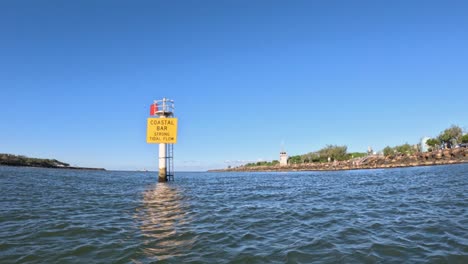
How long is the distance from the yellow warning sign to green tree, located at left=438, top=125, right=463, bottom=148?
5008 inches

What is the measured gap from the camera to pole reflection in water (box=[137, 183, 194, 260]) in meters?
6.81

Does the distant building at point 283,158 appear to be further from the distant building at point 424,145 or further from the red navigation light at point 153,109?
the red navigation light at point 153,109

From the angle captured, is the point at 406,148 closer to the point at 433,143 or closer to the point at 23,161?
the point at 433,143

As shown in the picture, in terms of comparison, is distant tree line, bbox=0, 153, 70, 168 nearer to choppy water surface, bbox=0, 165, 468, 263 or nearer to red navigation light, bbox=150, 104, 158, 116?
red navigation light, bbox=150, 104, 158, 116

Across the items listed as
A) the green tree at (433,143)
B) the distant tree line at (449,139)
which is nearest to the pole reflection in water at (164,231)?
the distant tree line at (449,139)

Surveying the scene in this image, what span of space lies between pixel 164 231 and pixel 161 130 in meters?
23.5

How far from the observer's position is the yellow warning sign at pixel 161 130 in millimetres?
31234

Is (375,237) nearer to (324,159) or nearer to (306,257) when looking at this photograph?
(306,257)

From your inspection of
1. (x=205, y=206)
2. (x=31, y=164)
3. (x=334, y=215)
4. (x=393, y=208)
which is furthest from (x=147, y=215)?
(x=31, y=164)

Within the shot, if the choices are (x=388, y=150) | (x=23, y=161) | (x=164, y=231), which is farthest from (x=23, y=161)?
(x=388, y=150)

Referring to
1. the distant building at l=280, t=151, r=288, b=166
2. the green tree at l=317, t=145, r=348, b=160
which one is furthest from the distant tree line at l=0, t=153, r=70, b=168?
the green tree at l=317, t=145, r=348, b=160

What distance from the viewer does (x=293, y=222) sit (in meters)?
10.1

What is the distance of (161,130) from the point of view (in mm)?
31422

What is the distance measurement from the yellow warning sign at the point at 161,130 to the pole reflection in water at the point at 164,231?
60.2 feet
